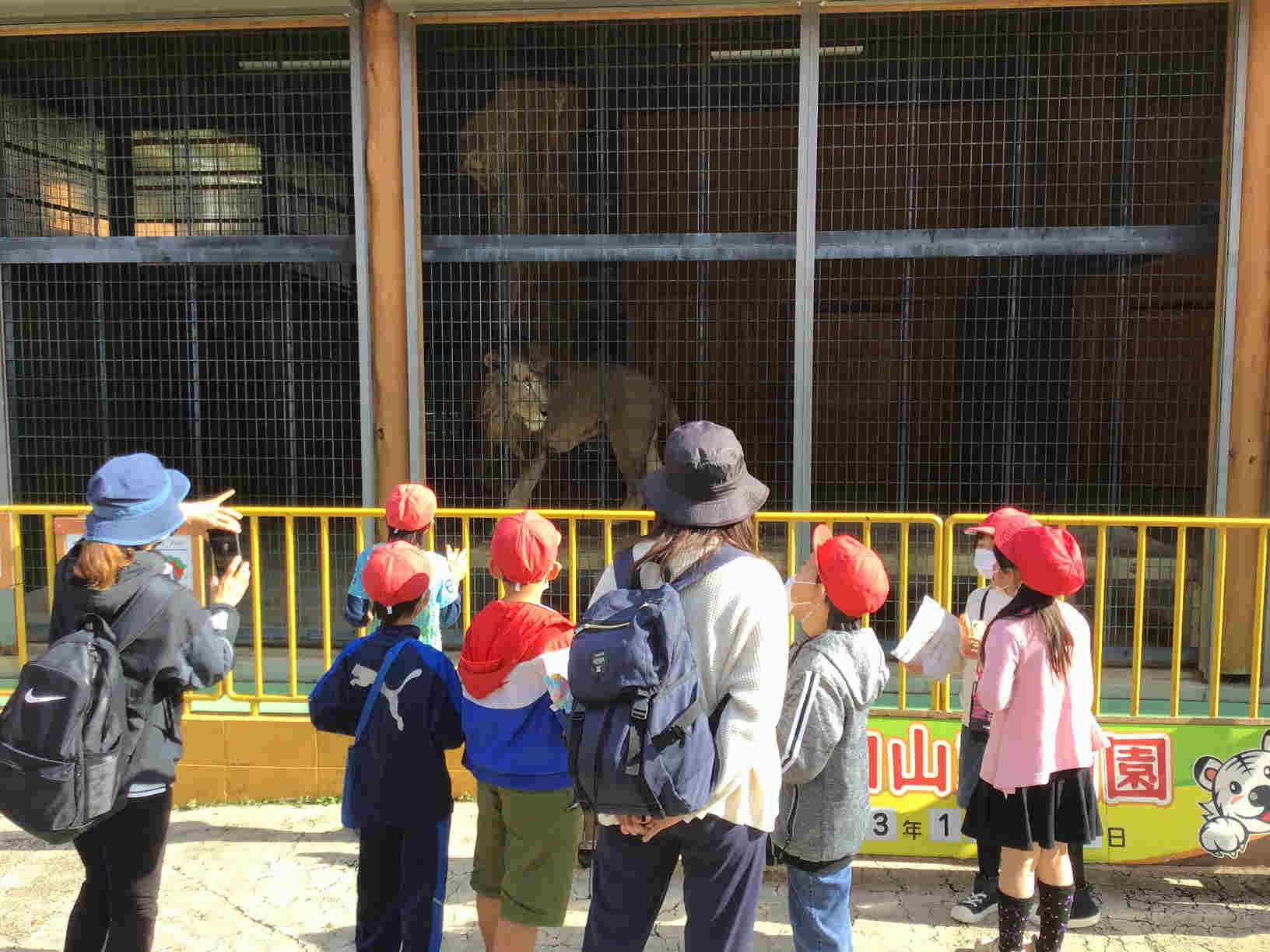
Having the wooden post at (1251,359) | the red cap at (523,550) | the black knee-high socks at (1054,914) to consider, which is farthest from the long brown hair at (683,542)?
the wooden post at (1251,359)

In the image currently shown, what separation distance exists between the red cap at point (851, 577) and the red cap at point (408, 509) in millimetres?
1641

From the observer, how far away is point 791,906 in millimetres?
2982

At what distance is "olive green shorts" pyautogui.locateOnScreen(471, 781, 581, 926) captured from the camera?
2973mm

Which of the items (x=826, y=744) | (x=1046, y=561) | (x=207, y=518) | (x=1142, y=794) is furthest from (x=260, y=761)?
(x=1142, y=794)

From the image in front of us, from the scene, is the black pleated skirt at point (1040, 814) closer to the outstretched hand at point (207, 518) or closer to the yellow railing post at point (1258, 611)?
the yellow railing post at point (1258, 611)

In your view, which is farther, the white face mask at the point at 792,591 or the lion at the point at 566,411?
the lion at the point at 566,411

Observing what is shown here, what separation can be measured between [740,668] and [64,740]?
175 cm

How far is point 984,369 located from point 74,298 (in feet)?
20.0

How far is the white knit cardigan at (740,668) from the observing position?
2.34 m

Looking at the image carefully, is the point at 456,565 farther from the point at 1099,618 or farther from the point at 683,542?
the point at 1099,618

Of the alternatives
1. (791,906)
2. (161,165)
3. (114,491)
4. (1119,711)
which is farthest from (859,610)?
(161,165)

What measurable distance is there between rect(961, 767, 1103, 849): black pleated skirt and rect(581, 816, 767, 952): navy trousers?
3.83ft

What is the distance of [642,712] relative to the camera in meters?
2.22

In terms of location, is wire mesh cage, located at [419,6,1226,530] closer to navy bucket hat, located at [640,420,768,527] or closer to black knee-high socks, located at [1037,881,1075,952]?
black knee-high socks, located at [1037,881,1075,952]
